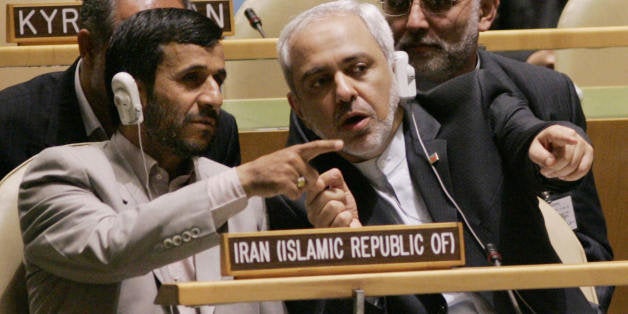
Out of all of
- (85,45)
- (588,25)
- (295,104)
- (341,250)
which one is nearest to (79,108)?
(85,45)

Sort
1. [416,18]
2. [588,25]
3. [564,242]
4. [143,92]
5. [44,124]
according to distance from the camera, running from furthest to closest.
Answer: [588,25] → [416,18] → [44,124] → [564,242] → [143,92]

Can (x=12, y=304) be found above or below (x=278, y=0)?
below

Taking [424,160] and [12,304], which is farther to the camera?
[424,160]

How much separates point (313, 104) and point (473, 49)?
2.48 feet

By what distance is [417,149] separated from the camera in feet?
7.33

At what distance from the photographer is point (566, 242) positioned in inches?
90.7

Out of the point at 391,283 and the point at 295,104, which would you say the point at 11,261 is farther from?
the point at 391,283

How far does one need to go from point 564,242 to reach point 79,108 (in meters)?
1.01

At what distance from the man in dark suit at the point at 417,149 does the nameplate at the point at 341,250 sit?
1.33 feet

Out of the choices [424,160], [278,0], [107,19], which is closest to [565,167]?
[424,160]

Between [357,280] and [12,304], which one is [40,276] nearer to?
[12,304]

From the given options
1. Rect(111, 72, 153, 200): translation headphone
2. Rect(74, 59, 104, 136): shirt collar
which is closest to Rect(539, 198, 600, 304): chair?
Rect(111, 72, 153, 200): translation headphone

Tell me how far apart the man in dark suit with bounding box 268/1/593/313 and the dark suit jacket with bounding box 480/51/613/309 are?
35 centimetres

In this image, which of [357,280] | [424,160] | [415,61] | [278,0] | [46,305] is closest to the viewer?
[357,280]
